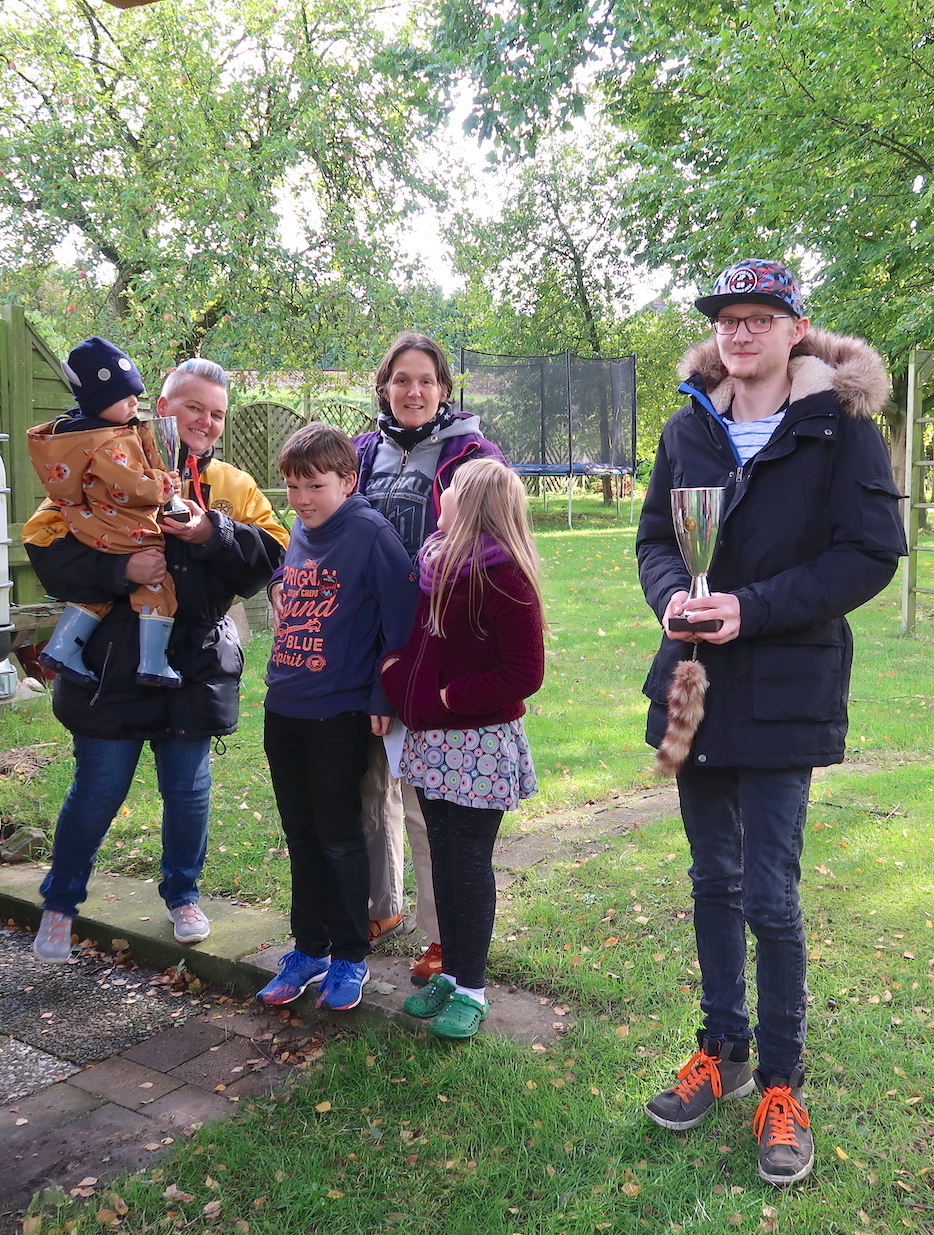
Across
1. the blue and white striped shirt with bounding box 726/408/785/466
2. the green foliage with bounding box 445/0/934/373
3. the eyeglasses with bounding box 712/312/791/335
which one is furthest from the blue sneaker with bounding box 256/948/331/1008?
the green foliage with bounding box 445/0/934/373

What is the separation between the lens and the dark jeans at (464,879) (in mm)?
2916

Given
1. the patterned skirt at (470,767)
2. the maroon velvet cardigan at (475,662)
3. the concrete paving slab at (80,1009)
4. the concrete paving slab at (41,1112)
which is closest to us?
the concrete paving slab at (41,1112)

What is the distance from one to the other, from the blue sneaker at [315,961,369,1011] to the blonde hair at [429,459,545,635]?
108 cm

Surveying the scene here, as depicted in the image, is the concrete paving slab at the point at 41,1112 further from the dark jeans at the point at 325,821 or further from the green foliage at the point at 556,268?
the green foliage at the point at 556,268

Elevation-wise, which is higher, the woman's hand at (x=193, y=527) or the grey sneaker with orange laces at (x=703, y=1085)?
the woman's hand at (x=193, y=527)

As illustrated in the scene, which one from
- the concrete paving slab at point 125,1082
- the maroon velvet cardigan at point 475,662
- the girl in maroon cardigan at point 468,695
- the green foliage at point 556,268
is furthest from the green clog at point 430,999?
the green foliage at point 556,268

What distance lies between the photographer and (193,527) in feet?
10.4

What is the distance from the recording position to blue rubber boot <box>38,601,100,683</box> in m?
3.20

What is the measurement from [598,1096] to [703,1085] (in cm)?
27

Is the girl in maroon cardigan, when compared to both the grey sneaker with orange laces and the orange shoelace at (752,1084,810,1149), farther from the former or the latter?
the orange shoelace at (752,1084,810,1149)

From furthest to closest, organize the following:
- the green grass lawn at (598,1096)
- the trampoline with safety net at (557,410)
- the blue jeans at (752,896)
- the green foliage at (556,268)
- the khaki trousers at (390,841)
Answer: the green foliage at (556,268) → the trampoline with safety net at (557,410) → the khaki trousers at (390,841) → the blue jeans at (752,896) → the green grass lawn at (598,1096)

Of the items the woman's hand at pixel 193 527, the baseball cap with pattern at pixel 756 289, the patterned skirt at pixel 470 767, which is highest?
the baseball cap with pattern at pixel 756 289

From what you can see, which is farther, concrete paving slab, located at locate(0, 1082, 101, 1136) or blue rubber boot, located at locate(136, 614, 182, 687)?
blue rubber boot, located at locate(136, 614, 182, 687)

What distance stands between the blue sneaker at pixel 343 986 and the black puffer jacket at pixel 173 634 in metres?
0.84
